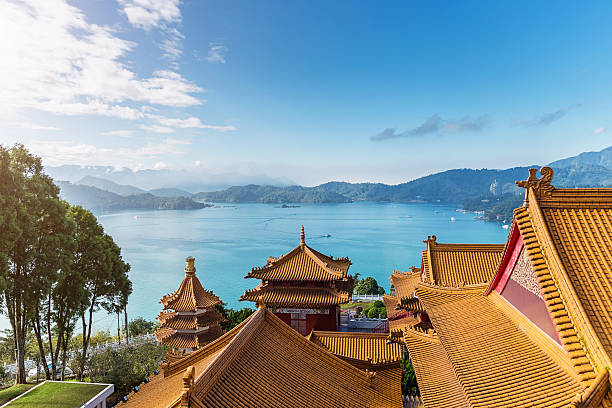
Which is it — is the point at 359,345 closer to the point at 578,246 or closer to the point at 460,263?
the point at 460,263

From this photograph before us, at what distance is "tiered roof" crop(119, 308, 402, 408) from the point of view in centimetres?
583

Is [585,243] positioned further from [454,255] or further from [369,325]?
[369,325]

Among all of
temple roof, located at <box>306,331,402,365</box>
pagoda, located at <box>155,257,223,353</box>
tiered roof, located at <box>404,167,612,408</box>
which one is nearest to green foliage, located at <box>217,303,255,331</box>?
pagoda, located at <box>155,257,223,353</box>

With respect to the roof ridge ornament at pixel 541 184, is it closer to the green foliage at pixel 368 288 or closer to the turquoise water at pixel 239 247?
the green foliage at pixel 368 288

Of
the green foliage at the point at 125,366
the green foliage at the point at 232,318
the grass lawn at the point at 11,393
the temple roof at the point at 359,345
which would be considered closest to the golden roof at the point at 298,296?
the temple roof at the point at 359,345

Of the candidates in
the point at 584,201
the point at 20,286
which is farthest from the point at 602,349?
the point at 20,286

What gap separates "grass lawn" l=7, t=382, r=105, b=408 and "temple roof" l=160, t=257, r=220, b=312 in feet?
15.1

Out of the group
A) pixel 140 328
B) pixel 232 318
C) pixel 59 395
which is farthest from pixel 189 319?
pixel 140 328

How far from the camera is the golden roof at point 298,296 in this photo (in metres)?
16.9

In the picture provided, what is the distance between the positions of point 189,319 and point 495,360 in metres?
13.5

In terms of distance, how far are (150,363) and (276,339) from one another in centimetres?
1316

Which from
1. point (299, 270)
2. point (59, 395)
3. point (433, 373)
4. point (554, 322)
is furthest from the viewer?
point (299, 270)

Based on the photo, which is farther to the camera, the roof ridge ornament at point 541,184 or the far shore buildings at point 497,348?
the roof ridge ornament at point 541,184

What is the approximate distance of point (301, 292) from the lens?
694 inches
